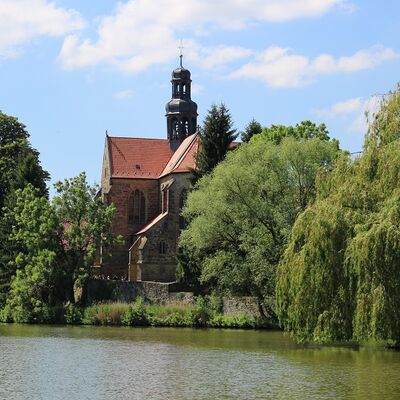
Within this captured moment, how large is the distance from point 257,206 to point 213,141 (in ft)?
38.0

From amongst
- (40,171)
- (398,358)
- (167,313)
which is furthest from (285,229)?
(40,171)

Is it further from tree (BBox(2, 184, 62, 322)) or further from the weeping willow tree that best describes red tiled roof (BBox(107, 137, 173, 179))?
the weeping willow tree

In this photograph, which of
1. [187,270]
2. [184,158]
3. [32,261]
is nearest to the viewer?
[32,261]

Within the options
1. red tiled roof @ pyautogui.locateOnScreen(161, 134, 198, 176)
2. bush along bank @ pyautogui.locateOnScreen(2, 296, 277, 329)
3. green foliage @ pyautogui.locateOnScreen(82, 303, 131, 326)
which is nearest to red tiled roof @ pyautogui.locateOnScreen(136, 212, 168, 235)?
red tiled roof @ pyautogui.locateOnScreen(161, 134, 198, 176)

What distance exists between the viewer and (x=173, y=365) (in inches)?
1061

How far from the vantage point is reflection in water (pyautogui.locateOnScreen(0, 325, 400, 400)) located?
21.4 metres

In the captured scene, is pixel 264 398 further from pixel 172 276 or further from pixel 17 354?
pixel 172 276

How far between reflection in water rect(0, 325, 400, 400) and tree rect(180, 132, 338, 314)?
820cm

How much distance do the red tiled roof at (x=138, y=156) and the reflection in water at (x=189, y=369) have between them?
3465cm

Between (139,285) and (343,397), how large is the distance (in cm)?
3431

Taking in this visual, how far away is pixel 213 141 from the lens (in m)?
57.2

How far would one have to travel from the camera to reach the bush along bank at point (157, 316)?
47250 millimetres

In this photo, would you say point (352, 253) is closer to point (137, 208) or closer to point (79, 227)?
point (79, 227)

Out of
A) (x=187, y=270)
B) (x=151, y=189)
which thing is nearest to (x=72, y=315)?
(x=187, y=270)
